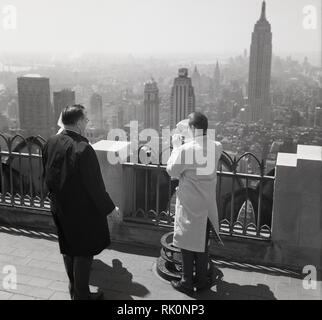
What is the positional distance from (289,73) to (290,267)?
39.3 m

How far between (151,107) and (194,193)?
83.6 ft

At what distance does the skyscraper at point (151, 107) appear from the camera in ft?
83.9

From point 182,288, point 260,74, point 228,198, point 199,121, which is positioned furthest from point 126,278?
point 260,74

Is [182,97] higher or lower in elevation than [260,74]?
lower

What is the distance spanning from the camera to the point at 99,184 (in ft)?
11.5

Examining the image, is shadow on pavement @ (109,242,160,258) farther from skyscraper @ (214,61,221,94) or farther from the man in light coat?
skyscraper @ (214,61,221,94)

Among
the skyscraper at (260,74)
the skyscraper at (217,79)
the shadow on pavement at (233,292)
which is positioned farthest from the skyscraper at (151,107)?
the shadow on pavement at (233,292)

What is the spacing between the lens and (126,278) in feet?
14.7

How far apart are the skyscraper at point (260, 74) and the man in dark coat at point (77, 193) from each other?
29785 millimetres

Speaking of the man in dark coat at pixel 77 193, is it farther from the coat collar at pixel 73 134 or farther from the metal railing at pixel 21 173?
the metal railing at pixel 21 173

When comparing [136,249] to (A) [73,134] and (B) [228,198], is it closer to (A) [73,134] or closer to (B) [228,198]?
(B) [228,198]

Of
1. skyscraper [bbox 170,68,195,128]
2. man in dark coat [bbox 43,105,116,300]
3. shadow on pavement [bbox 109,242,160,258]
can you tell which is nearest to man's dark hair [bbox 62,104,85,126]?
man in dark coat [bbox 43,105,116,300]

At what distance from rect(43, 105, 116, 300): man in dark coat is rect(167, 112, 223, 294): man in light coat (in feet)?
2.39

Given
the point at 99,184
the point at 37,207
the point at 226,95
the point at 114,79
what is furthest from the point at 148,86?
the point at 99,184
